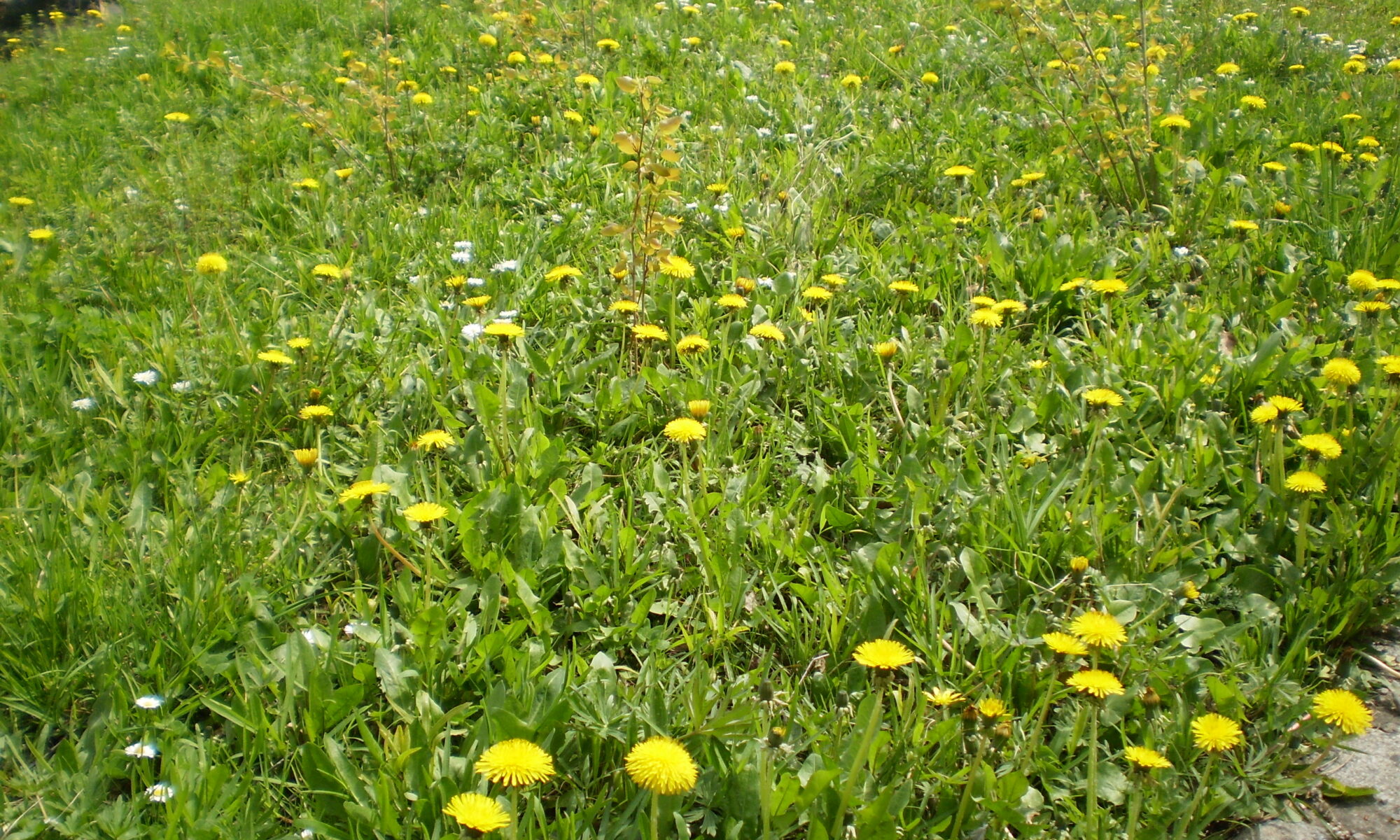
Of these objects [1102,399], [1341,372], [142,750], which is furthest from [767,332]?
[142,750]

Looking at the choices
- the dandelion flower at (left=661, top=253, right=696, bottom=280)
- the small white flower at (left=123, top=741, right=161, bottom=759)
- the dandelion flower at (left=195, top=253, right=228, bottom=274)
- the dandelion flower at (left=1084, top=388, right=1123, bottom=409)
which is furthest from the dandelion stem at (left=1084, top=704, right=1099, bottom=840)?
the dandelion flower at (left=195, top=253, right=228, bottom=274)

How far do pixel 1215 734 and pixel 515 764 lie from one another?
1117 mm

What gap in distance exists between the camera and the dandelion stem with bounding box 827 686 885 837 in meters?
1.51

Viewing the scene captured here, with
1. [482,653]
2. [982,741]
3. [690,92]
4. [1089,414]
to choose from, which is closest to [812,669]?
[982,741]

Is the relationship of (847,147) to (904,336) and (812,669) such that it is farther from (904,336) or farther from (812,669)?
(812,669)

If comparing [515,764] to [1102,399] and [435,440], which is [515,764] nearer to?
[435,440]

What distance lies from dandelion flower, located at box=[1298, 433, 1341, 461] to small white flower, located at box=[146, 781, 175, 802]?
7.66 feet

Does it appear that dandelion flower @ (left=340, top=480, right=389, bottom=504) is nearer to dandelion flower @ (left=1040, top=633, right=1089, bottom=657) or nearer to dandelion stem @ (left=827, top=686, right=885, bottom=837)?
dandelion stem @ (left=827, top=686, right=885, bottom=837)

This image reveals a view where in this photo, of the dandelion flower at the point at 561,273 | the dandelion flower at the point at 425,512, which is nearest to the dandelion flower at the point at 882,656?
the dandelion flower at the point at 425,512

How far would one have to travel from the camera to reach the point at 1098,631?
1.59m

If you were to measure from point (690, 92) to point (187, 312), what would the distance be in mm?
2549

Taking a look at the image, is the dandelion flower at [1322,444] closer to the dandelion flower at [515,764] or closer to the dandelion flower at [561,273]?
the dandelion flower at [515,764]

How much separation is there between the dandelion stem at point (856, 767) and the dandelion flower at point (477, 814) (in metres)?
0.53

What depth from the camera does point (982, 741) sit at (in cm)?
155
